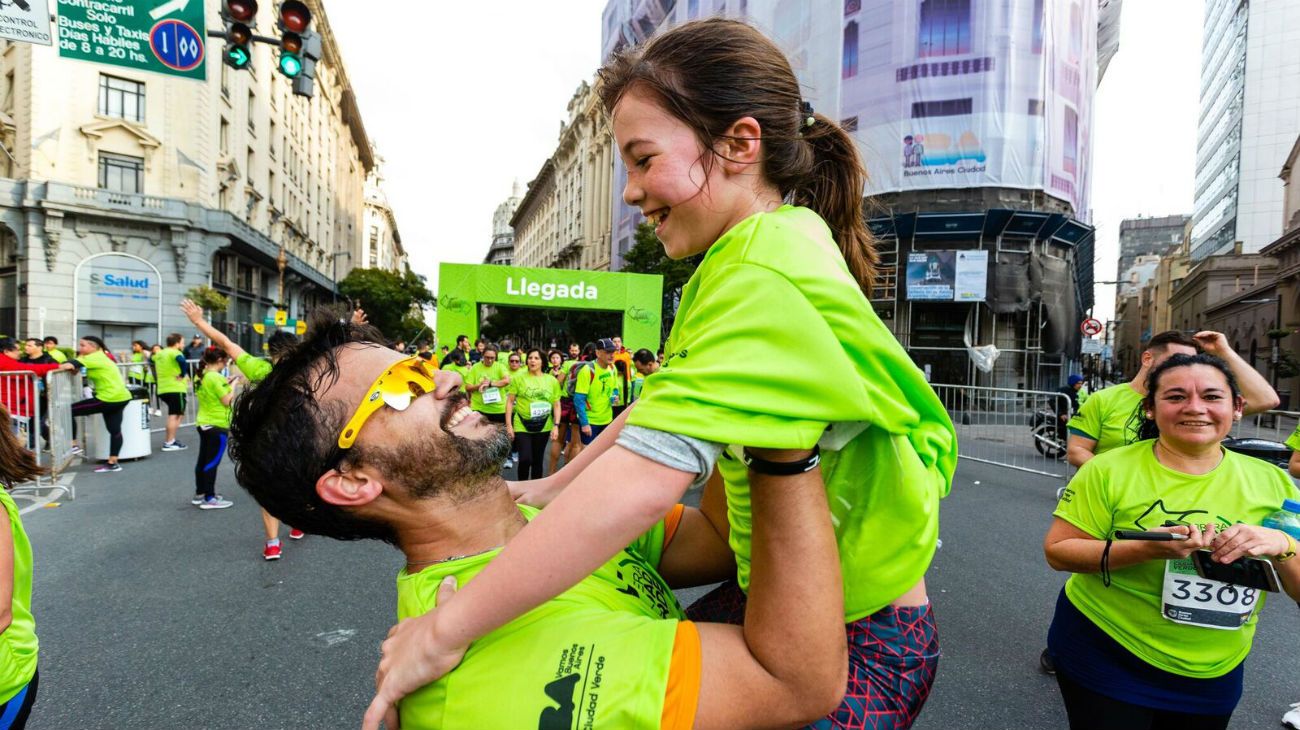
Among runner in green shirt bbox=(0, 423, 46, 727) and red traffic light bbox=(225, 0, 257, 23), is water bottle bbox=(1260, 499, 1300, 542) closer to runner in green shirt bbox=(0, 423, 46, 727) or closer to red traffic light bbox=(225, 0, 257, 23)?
runner in green shirt bbox=(0, 423, 46, 727)

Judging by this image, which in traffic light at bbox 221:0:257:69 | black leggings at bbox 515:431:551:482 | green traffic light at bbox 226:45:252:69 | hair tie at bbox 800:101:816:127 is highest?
traffic light at bbox 221:0:257:69

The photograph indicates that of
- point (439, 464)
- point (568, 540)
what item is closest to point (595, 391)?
point (439, 464)

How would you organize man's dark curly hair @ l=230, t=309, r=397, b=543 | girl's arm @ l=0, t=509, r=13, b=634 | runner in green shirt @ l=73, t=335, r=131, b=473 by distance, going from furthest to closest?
runner in green shirt @ l=73, t=335, r=131, b=473, girl's arm @ l=0, t=509, r=13, b=634, man's dark curly hair @ l=230, t=309, r=397, b=543

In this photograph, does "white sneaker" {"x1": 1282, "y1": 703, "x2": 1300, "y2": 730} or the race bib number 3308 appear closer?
the race bib number 3308

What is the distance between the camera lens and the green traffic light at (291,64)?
295 inches

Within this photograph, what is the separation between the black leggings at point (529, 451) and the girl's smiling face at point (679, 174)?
8021 millimetres

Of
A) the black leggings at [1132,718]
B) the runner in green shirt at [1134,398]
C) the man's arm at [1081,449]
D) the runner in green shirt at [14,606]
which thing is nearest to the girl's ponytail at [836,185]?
the black leggings at [1132,718]

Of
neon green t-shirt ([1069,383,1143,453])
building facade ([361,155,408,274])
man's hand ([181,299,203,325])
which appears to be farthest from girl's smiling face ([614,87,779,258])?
building facade ([361,155,408,274])

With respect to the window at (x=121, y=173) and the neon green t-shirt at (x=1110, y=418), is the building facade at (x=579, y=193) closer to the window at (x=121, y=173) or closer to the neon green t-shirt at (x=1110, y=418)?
the window at (x=121, y=173)

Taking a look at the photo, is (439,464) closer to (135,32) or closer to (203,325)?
(203,325)

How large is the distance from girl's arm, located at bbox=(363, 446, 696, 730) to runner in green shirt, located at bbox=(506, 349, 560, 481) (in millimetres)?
8221

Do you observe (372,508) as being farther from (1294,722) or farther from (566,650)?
(1294,722)

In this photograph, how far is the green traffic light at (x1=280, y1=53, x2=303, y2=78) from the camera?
24.6 feet

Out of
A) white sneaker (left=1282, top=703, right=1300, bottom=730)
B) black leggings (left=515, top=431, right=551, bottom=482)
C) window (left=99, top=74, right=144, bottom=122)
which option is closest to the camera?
white sneaker (left=1282, top=703, right=1300, bottom=730)
